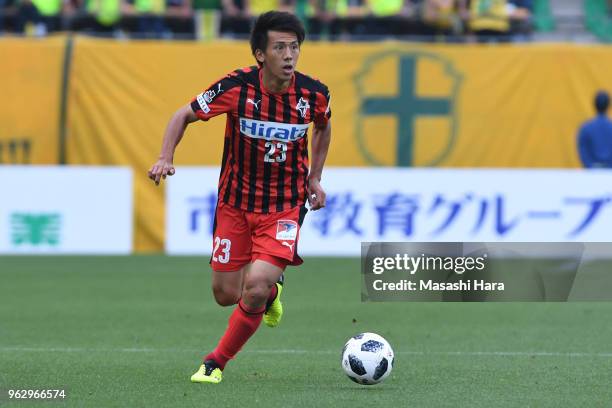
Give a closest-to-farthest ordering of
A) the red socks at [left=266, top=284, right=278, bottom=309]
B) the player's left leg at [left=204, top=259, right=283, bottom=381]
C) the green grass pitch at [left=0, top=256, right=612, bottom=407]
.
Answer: the green grass pitch at [left=0, top=256, right=612, bottom=407] → the player's left leg at [left=204, top=259, right=283, bottom=381] → the red socks at [left=266, top=284, right=278, bottom=309]

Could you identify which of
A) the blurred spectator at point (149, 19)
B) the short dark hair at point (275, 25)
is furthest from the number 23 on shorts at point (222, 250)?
the blurred spectator at point (149, 19)

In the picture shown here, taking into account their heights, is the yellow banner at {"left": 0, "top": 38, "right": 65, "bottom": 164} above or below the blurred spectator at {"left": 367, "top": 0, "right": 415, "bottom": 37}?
below

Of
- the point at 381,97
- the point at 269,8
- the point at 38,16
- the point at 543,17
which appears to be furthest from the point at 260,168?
the point at 543,17

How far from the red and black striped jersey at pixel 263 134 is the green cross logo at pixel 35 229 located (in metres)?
8.76

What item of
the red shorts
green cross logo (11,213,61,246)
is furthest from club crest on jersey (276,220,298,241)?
green cross logo (11,213,61,246)

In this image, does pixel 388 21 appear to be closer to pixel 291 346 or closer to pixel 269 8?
pixel 269 8

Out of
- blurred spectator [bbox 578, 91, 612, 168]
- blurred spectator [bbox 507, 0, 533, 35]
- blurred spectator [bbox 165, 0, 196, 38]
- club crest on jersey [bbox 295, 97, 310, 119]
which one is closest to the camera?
club crest on jersey [bbox 295, 97, 310, 119]

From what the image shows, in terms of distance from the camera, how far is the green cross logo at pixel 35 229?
16156mm

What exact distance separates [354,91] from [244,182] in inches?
381

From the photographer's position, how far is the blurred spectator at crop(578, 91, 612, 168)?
49.1 ft

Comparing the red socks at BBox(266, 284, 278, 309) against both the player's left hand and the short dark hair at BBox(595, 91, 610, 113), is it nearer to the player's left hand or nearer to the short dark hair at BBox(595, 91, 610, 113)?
the player's left hand

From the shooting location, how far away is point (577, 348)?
9.06m

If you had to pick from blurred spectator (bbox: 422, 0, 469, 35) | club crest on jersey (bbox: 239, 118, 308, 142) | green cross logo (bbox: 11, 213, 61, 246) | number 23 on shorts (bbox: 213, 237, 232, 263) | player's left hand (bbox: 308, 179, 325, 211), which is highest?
club crest on jersey (bbox: 239, 118, 308, 142)

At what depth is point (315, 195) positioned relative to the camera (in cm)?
787
